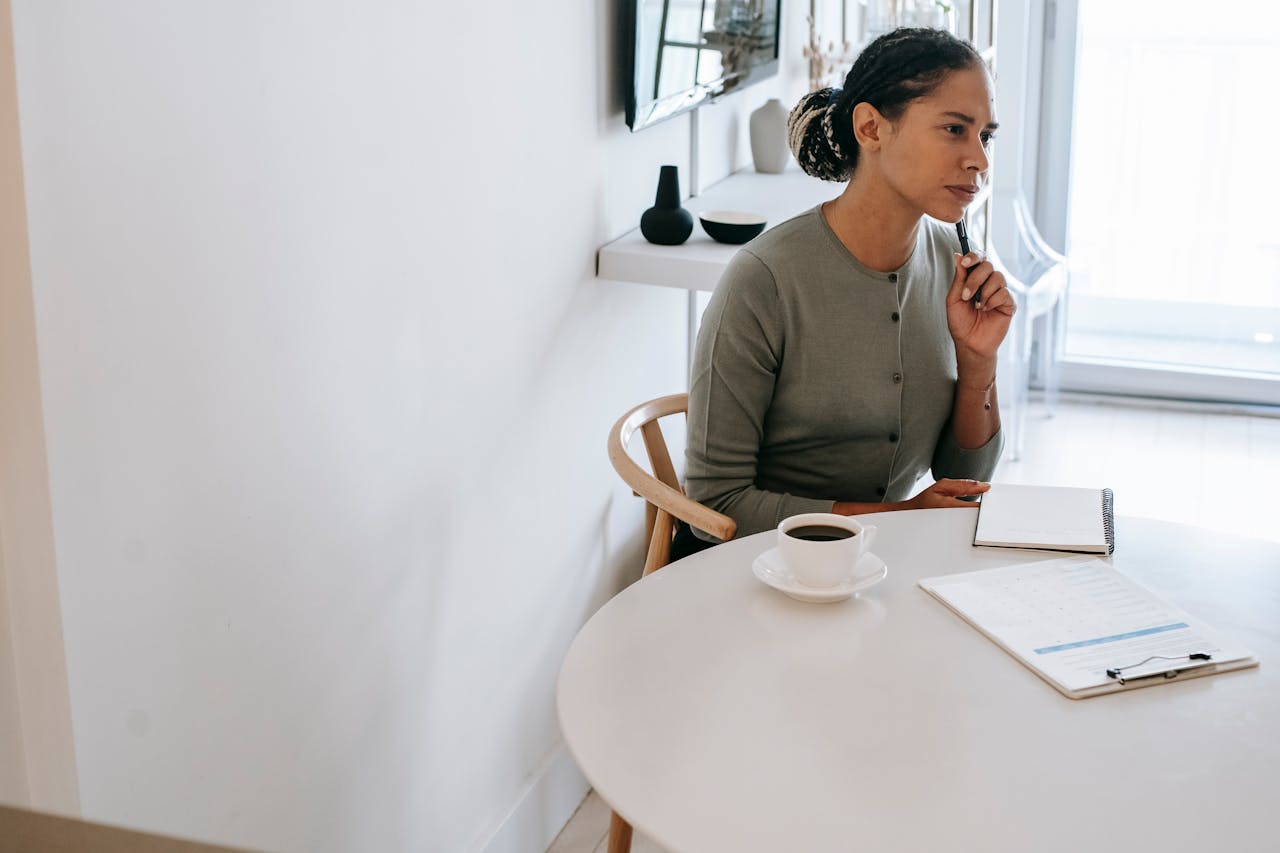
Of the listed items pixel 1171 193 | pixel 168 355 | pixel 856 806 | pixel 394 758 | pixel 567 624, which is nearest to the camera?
pixel 856 806

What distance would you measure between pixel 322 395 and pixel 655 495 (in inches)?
17.4

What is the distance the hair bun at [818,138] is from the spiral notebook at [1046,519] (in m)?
0.56

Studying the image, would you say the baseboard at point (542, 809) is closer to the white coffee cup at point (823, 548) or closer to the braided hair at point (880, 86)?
the white coffee cup at point (823, 548)

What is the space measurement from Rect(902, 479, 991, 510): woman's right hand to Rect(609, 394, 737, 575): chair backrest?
274 millimetres

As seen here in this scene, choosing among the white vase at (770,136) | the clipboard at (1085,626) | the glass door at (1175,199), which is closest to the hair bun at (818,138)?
the clipboard at (1085,626)

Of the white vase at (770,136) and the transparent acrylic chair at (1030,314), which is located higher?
the white vase at (770,136)

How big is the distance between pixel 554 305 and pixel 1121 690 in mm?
1241

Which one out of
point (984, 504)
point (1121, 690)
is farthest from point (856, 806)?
point (984, 504)

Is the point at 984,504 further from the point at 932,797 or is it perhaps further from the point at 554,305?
the point at 554,305

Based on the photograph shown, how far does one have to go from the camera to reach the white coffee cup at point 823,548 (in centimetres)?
136

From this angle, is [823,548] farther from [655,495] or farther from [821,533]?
[655,495]

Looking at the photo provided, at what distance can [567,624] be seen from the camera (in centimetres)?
241

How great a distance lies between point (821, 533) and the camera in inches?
55.7

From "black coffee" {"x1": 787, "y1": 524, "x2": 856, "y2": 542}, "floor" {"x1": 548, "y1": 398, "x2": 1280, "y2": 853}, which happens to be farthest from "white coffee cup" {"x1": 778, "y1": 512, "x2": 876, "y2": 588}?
"floor" {"x1": 548, "y1": 398, "x2": 1280, "y2": 853}
